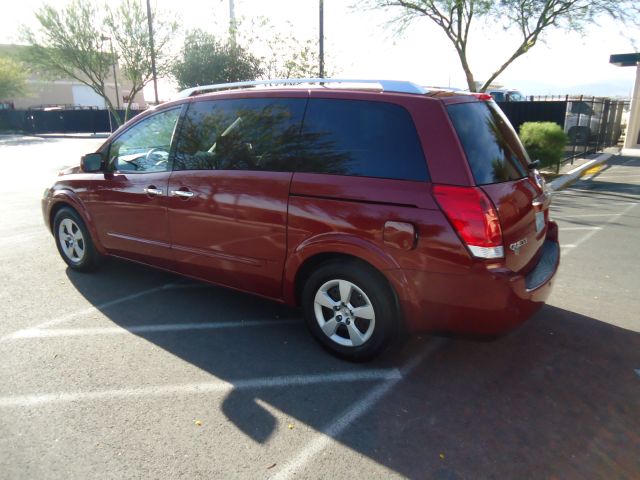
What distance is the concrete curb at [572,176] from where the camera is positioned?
11500 millimetres

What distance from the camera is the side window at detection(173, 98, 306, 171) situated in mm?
3664

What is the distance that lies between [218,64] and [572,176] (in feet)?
38.5

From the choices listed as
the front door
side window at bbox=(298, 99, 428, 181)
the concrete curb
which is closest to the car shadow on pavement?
the front door

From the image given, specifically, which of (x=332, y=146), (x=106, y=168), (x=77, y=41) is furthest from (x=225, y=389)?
(x=77, y=41)

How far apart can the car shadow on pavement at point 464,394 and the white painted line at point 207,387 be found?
62 mm

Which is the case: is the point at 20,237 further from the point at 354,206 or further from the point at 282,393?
the point at 354,206

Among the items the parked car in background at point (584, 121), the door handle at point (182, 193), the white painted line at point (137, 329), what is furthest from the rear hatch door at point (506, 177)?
the parked car in background at point (584, 121)

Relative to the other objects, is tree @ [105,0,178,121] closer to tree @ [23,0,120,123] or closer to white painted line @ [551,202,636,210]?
tree @ [23,0,120,123]

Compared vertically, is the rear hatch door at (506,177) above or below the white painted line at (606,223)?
above

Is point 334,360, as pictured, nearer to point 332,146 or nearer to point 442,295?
point 442,295

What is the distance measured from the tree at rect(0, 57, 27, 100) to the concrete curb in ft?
156

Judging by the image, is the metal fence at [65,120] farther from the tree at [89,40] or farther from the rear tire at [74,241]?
the rear tire at [74,241]

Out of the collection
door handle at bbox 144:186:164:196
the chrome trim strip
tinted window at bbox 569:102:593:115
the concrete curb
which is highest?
tinted window at bbox 569:102:593:115

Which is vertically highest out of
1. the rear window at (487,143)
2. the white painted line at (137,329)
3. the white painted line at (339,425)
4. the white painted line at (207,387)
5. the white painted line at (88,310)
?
the rear window at (487,143)
